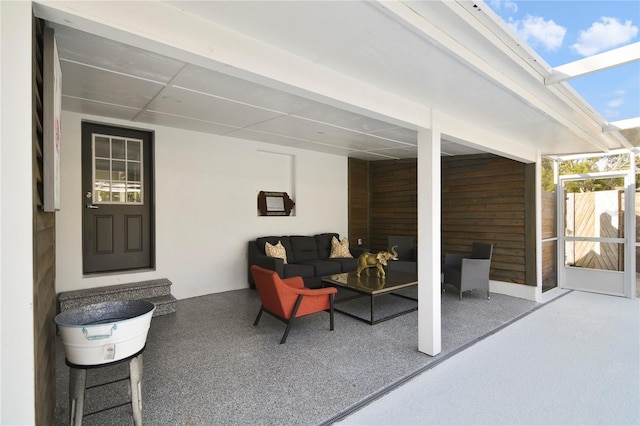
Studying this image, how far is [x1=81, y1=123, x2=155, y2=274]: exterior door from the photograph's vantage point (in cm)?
430

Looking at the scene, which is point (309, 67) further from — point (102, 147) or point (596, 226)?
point (596, 226)

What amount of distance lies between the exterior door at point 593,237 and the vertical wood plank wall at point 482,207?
145 cm

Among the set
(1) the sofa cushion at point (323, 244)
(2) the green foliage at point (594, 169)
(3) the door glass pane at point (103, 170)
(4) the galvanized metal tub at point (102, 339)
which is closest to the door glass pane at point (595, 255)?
(2) the green foliage at point (594, 169)

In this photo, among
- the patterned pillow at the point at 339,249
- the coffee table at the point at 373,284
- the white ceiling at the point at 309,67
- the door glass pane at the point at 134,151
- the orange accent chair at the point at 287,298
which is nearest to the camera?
the white ceiling at the point at 309,67

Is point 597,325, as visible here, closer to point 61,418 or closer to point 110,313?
point 110,313

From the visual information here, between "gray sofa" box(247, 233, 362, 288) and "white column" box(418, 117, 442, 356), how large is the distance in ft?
7.61

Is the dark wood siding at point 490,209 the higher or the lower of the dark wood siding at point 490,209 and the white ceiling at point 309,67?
the lower

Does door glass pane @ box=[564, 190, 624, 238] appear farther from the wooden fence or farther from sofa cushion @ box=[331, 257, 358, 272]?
sofa cushion @ box=[331, 257, 358, 272]

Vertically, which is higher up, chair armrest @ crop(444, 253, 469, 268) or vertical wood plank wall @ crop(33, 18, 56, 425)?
vertical wood plank wall @ crop(33, 18, 56, 425)

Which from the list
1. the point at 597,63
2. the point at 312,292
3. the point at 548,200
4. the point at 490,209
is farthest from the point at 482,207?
the point at 312,292

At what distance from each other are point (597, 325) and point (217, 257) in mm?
5301

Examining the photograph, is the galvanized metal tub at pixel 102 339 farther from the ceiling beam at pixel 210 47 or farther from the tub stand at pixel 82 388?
the ceiling beam at pixel 210 47

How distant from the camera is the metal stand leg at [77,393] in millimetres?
1792

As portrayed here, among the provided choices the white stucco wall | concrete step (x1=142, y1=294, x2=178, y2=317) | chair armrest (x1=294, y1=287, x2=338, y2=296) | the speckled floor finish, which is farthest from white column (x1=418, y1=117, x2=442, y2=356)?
the white stucco wall
